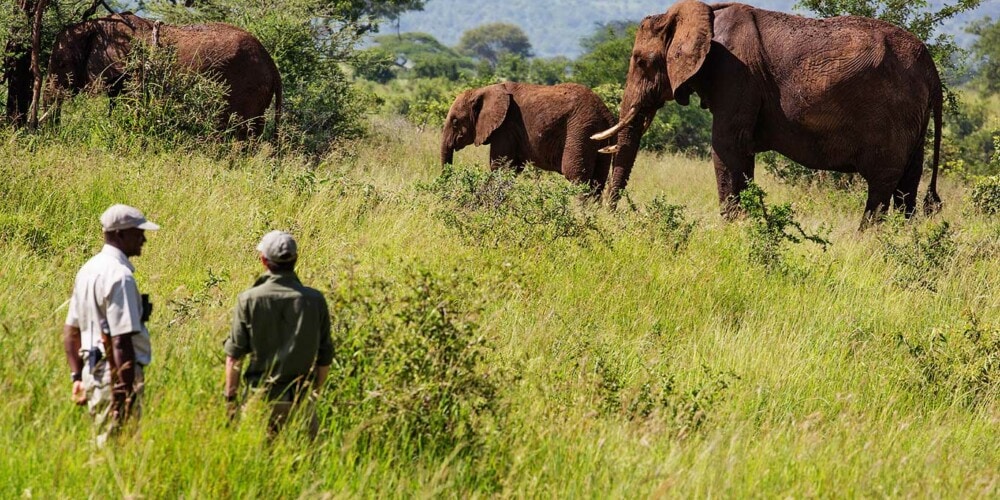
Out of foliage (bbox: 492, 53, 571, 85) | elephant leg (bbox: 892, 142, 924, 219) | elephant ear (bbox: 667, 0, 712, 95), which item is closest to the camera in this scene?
elephant ear (bbox: 667, 0, 712, 95)

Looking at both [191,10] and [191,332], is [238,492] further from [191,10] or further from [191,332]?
[191,10]

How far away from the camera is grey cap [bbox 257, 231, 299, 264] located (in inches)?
178

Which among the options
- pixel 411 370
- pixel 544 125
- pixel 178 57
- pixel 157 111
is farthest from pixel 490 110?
pixel 411 370

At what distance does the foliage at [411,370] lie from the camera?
16.4 ft

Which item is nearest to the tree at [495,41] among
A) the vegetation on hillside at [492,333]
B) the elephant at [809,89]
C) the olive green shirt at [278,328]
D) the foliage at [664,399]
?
the vegetation on hillside at [492,333]

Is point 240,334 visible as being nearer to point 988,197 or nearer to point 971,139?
point 988,197

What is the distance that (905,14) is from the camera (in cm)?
1806

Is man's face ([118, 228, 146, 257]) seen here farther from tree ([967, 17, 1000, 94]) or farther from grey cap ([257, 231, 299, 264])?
tree ([967, 17, 1000, 94])

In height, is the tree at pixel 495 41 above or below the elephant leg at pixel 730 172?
below

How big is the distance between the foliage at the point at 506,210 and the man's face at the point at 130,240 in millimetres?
4632

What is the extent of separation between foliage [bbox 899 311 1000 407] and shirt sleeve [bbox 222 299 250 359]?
183 inches

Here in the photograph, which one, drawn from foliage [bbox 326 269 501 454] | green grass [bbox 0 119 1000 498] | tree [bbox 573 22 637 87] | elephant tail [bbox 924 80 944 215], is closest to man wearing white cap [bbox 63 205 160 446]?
green grass [bbox 0 119 1000 498]

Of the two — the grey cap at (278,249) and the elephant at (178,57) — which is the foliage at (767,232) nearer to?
the elephant at (178,57)

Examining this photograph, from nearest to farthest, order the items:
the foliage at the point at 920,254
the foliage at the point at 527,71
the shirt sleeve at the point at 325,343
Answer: the shirt sleeve at the point at 325,343, the foliage at the point at 920,254, the foliage at the point at 527,71
